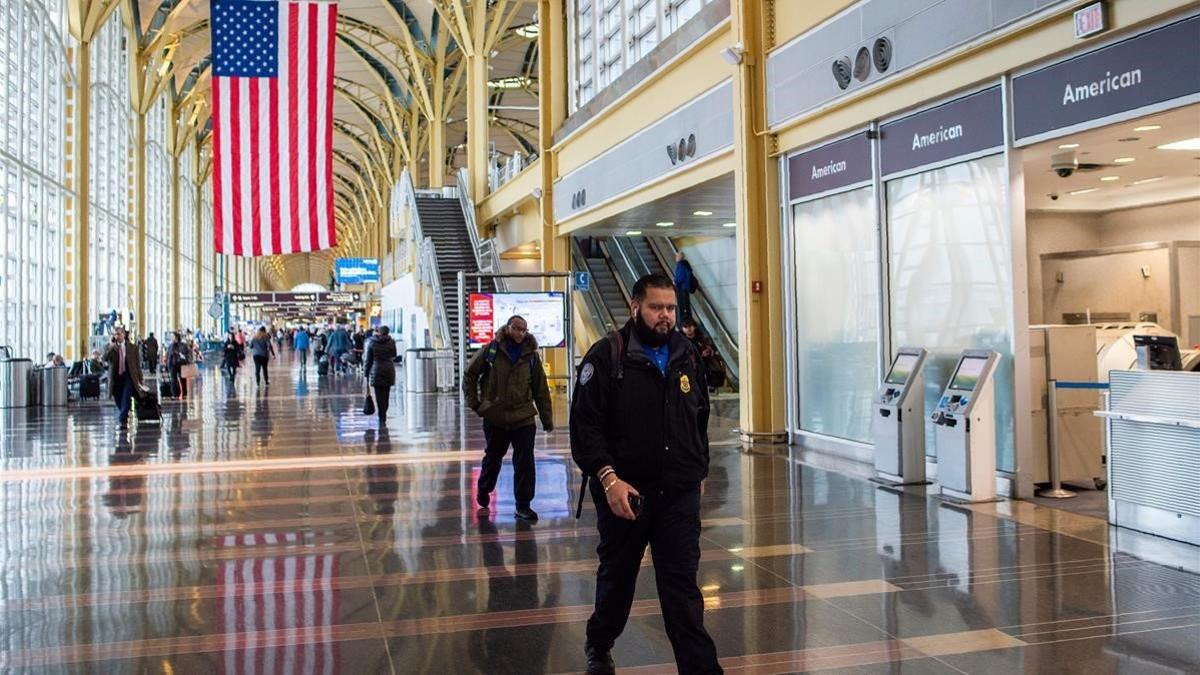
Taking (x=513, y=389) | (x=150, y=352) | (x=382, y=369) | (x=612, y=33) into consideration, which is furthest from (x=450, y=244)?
(x=513, y=389)

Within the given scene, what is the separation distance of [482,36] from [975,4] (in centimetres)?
2519

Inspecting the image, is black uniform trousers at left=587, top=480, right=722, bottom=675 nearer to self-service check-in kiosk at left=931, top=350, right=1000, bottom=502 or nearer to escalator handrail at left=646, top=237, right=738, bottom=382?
self-service check-in kiosk at left=931, top=350, right=1000, bottom=502

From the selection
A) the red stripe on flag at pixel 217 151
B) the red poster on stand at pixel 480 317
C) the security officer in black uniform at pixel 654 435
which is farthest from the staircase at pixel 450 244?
the security officer in black uniform at pixel 654 435

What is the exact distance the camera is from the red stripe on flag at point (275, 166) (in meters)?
19.8

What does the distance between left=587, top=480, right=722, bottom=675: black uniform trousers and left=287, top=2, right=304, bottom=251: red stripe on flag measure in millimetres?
16208

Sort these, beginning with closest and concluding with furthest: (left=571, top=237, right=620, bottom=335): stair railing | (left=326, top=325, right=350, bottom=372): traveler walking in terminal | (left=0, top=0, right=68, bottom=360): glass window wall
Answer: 1. (left=0, top=0, right=68, bottom=360): glass window wall
2. (left=571, top=237, right=620, bottom=335): stair railing
3. (left=326, top=325, right=350, bottom=372): traveler walking in terminal

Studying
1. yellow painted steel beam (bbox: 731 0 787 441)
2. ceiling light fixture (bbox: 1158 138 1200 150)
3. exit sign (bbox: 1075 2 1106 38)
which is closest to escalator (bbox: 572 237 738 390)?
yellow painted steel beam (bbox: 731 0 787 441)

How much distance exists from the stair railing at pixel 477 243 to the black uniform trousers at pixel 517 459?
16.1m

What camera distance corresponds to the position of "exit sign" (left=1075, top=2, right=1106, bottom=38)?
771cm

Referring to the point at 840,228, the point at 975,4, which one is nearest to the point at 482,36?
the point at 840,228

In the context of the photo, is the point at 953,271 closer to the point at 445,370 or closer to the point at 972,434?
the point at 972,434

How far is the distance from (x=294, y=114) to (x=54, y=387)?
345 inches

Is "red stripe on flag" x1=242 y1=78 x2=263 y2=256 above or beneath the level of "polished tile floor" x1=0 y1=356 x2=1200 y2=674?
above

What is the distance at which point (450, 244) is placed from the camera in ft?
105
